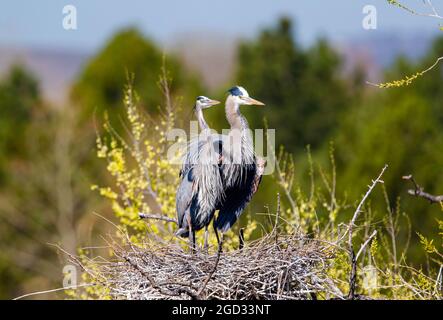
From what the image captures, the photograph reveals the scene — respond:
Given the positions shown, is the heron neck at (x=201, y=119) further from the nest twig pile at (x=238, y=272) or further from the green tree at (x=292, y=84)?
the green tree at (x=292, y=84)

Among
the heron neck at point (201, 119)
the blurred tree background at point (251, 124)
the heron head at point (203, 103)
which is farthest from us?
the blurred tree background at point (251, 124)

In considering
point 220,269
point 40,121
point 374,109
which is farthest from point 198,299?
point 40,121

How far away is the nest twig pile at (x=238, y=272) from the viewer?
7.94 m

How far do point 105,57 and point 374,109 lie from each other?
55.0 ft

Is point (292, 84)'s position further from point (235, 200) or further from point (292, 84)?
point (235, 200)

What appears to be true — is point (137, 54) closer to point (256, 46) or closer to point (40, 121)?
point (256, 46)

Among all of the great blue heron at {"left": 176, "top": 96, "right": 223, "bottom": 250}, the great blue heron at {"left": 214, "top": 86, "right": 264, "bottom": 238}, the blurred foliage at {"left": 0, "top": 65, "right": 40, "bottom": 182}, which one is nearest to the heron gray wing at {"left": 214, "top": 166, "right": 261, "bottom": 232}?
the great blue heron at {"left": 214, "top": 86, "right": 264, "bottom": 238}

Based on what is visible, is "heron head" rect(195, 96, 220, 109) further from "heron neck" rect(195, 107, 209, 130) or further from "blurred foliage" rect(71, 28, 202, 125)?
"blurred foliage" rect(71, 28, 202, 125)

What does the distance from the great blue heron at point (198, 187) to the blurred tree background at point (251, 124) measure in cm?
809

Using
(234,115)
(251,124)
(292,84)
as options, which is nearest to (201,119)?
(234,115)

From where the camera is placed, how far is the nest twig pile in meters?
7.94

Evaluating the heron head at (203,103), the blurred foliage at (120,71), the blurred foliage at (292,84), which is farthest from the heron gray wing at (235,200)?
the blurred foliage at (120,71)

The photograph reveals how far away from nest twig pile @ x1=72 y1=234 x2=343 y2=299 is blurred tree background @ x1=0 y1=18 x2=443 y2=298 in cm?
926

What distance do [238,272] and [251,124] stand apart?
25467 mm
